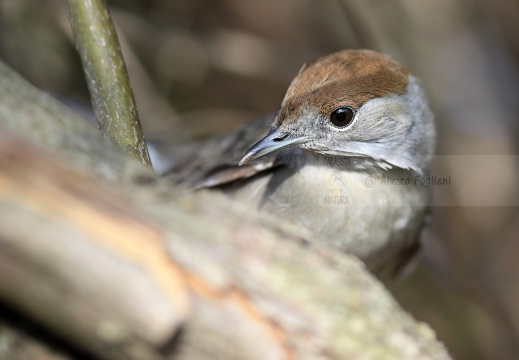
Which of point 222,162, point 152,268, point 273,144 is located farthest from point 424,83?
point 152,268

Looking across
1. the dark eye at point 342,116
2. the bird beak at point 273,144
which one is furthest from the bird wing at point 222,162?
the dark eye at point 342,116

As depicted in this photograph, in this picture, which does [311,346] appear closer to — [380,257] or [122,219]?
[122,219]

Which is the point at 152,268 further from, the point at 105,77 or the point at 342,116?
the point at 342,116

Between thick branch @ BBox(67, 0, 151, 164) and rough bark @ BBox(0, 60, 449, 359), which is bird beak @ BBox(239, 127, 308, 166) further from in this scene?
rough bark @ BBox(0, 60, 449, 359)

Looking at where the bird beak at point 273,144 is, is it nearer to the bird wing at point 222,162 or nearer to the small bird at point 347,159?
the small bird at point 347,159

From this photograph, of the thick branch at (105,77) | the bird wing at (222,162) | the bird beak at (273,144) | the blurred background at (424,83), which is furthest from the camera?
the blurred background at (424,83)

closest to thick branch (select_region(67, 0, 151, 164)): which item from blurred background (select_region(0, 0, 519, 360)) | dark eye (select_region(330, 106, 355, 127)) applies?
dark eye (select_region(330, 106, 355, 127))

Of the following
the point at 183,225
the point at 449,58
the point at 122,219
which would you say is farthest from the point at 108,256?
the point at 449,58
